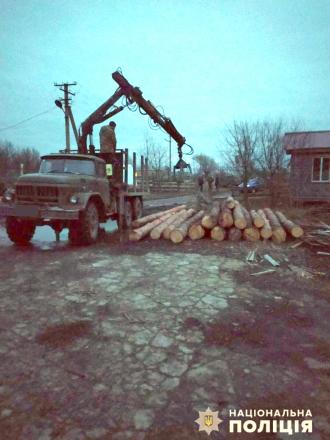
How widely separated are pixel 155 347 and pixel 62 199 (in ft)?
16.5

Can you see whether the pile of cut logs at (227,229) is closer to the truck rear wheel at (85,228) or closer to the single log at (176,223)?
the single log at (176,223)

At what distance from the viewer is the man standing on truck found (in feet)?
32.8

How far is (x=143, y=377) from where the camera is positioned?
2.81m

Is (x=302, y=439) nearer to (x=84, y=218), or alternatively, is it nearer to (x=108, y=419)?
(x=108, y=419)

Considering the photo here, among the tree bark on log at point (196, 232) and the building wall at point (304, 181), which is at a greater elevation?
the building wall at point (304, 181)

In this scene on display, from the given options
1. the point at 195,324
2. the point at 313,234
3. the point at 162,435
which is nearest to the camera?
the point at 162,435

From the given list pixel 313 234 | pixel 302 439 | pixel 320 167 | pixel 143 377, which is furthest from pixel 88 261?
pixel 320 167

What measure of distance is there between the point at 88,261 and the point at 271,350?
13.6 ft

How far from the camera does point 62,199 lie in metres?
7.41

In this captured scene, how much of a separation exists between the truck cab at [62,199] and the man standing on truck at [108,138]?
2.73 feet

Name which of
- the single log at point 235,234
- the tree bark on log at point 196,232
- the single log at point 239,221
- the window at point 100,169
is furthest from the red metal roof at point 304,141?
the window at point 100,169

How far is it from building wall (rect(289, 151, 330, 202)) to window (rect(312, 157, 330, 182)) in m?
0.26

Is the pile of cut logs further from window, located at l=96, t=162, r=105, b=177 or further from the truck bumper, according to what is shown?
window, located at l=96, t=162, r=105, b=177

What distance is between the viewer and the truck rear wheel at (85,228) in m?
7.60
